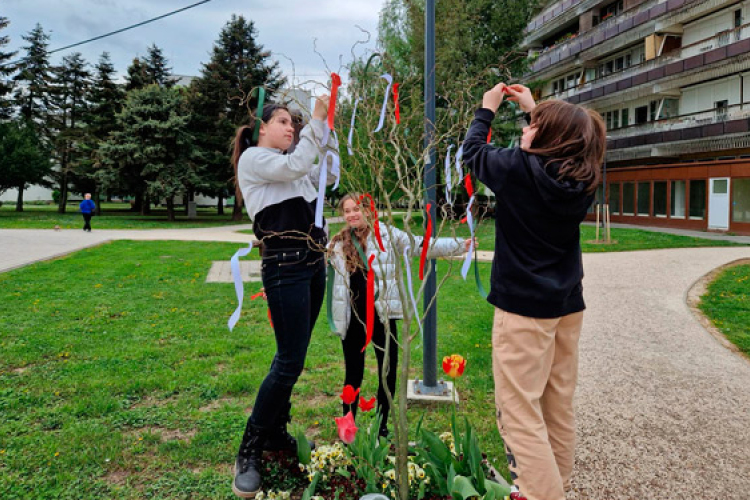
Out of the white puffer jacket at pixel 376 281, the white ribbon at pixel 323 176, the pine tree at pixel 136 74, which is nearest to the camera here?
the white ribbon at pixel 323 176

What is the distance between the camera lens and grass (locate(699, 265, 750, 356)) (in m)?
6.03

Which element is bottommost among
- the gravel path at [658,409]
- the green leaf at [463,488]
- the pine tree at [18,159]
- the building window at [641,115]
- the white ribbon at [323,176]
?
the gravel path at [658,409]

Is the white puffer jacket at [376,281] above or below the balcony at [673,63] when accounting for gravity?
below

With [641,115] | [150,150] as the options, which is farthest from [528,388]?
[641,115]

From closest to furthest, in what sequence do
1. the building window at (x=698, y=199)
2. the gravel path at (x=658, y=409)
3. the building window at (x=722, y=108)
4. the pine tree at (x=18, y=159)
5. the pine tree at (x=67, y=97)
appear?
the gravel path at (x=658, y=409)
the building window at (x=698, y=199)
the building window at (x=722, y=108)
the pine tree at (x=18, y=159)
the pine tree at (x=67, y=97)

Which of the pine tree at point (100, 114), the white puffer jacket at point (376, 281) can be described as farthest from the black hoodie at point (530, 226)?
the pine tree at point (100, 114)

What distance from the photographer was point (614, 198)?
2800 centimetres

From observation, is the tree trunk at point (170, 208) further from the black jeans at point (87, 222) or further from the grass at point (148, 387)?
the grass at point (148, 387)

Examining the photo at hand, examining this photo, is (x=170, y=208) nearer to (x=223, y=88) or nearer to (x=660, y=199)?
(x=223, y=88)

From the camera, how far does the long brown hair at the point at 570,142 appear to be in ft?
6.71

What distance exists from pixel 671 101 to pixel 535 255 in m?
28.3

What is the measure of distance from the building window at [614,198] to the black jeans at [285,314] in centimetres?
2812

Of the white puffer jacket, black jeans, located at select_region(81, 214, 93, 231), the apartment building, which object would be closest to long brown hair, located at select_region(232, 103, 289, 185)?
the white puffer jacket

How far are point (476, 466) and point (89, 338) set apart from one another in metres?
4.67
